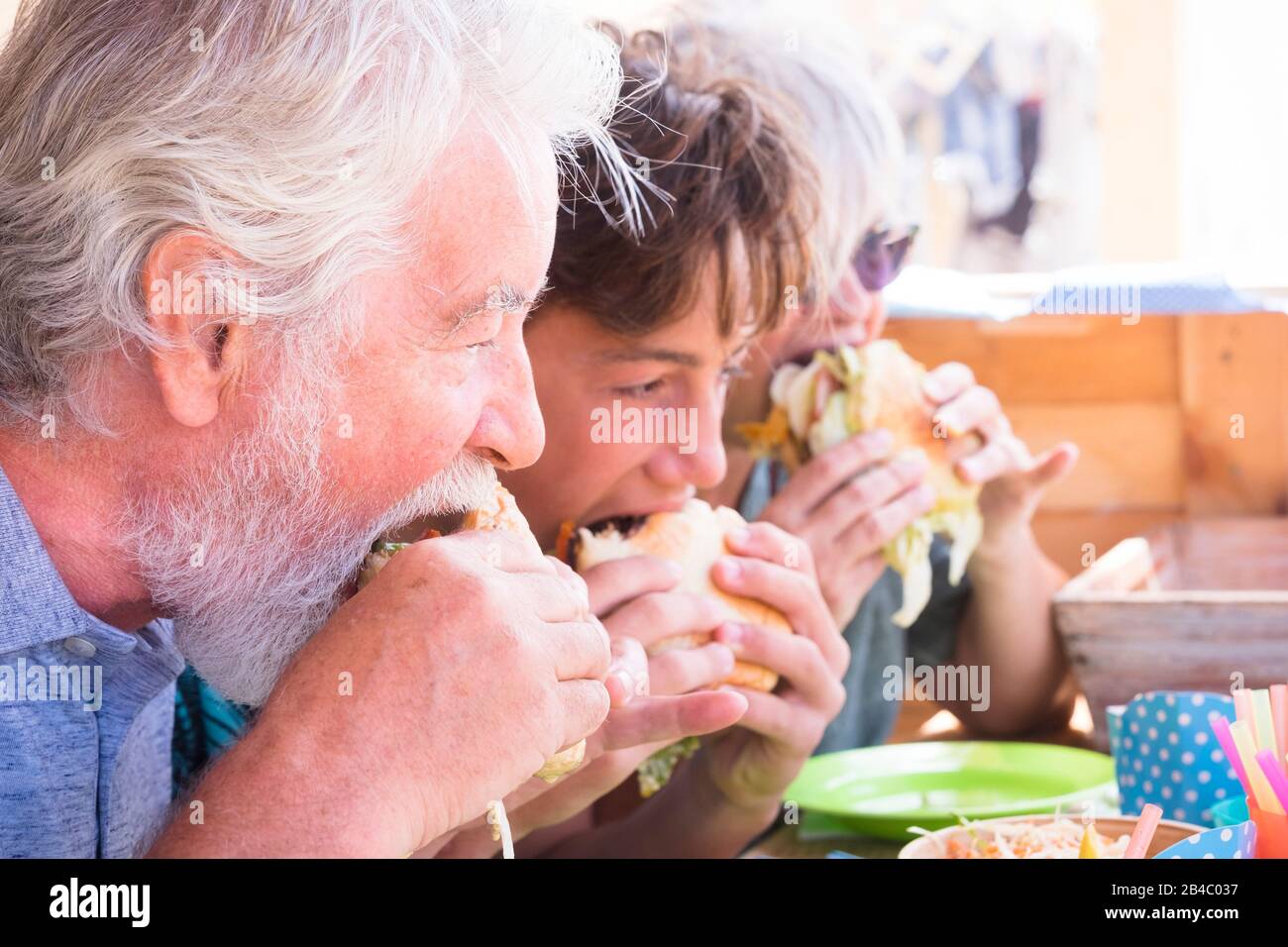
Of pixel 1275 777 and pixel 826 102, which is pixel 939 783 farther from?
pixel 826 102

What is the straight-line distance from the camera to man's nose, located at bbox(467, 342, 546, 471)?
3.51 feet

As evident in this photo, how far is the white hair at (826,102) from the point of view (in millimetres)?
1721

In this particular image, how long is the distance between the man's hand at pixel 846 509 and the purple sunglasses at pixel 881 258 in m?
0.23

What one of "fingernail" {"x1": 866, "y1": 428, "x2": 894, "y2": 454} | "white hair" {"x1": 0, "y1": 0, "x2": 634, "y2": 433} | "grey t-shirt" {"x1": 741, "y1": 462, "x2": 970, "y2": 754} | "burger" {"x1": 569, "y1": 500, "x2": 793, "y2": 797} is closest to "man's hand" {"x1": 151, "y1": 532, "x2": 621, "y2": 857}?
"white hair" {"x1": 0, "y1": 0, "x2": 634, "y2": 433}

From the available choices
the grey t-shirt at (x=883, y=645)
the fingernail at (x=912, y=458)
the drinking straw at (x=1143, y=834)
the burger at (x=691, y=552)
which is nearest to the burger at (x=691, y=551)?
the burger at (x=691, y=552)

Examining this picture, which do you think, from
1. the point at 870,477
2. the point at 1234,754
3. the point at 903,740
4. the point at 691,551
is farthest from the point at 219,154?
the point at 903,740

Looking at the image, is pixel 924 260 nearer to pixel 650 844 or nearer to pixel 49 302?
pixel 650 844

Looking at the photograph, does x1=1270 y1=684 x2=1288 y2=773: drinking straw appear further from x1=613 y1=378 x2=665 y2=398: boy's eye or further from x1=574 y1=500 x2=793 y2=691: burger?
x1=613 y1=378 x2=665 y2=398: boy's eye

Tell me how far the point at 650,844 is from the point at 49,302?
936 mm

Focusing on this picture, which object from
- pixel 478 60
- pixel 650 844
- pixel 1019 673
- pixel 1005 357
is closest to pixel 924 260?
pixel 1005 357

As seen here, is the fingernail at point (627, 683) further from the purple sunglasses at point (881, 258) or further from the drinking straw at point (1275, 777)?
the purple sunglasses at point (881, 258)

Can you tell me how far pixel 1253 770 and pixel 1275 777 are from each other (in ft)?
0.05

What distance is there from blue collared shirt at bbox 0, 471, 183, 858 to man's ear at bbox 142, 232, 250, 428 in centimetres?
14

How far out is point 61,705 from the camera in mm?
1043
